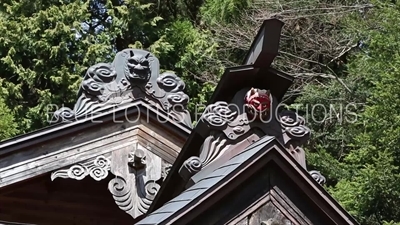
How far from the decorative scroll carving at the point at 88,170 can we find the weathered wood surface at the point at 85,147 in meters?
0.04

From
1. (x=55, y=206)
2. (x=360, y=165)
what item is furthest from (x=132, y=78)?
(x=360, y=165)

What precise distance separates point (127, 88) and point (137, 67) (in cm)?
20

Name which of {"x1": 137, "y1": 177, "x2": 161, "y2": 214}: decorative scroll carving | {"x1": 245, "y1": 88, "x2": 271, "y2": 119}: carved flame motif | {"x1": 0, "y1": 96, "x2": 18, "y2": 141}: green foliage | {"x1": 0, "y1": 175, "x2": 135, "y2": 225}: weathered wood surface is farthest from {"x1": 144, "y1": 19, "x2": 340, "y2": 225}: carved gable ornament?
{"x1": 0, "y1": 96, "x2": 18, "y2": 141}: green foliage

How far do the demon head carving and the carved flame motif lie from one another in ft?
6.01

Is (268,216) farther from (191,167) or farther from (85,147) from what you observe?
(85,147)

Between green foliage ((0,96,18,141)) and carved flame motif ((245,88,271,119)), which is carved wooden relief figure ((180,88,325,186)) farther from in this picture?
green foliage ((0,96,18,141))

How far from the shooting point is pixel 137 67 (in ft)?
15.6

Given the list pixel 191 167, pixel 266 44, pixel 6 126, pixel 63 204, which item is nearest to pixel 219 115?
pixel 191 167

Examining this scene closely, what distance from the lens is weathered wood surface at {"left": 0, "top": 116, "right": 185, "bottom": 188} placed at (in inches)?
174

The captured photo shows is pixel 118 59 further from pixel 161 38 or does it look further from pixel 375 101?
pixel 161 38

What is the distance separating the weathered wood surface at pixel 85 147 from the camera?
443 cm

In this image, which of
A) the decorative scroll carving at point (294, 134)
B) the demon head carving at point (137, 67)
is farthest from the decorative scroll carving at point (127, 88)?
the decorative scroll carving at point (294, 134)

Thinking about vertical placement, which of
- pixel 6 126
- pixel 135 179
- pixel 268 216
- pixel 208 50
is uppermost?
pixel 208 50

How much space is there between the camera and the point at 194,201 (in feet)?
8.51
